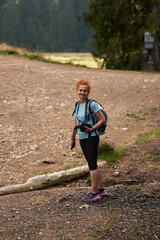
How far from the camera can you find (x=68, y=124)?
9469 millimetres

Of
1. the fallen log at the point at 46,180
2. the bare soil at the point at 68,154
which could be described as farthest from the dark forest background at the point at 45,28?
the fallen log at the point at 46,180

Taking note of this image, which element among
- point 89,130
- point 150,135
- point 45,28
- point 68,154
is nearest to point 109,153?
point 68,154

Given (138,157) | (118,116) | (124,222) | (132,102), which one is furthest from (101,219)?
(132,102)

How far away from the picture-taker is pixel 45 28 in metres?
86.1

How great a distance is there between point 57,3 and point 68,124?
8228 centimetres

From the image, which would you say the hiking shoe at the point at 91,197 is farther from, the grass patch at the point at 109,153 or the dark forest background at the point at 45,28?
the dark forest background at the point at 45,28

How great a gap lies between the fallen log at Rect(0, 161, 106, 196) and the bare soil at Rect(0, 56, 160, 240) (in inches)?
5.9

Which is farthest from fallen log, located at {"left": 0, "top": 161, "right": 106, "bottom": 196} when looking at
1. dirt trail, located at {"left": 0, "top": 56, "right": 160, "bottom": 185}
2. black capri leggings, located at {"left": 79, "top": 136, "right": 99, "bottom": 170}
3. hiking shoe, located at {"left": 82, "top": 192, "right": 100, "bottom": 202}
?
black capri leggings, located at {"left": 79, "top": 136, "right": 99, "bottom": 170}

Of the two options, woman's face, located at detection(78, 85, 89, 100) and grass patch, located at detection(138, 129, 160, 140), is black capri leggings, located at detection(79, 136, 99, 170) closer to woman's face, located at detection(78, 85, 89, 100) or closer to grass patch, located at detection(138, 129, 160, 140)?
woman's face, located at detection(78, 85, 89, 100)

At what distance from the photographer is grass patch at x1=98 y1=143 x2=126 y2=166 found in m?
7.17

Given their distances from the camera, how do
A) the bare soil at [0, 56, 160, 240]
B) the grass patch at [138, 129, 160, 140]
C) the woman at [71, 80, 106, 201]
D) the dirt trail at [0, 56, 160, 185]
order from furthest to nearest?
1. the grass patch at [138, 129, 160, 140]
2. the dirt trail at [0, 56, 160, 185]
3. the woman at [71, 80, 106, 201]
4. the bare soil at [0, 56, 160, 240]

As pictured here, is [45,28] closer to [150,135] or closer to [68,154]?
[150,135]

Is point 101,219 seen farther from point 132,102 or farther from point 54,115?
point 132,102

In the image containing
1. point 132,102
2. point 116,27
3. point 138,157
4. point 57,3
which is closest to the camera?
point 138,157
